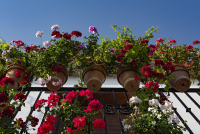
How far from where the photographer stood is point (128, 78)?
347 cm

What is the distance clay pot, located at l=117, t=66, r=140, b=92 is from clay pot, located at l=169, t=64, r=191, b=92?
691mm

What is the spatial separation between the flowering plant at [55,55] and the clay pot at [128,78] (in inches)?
35.6

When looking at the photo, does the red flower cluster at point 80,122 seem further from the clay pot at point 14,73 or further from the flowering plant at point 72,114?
the clay pot at point 14,73

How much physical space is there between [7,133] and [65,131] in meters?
0.77

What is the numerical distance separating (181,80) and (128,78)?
98cm

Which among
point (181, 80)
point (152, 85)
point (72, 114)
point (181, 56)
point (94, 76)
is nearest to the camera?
point (72, 114)

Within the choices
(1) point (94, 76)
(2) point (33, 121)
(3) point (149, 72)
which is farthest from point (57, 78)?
(3) point (149, 72)

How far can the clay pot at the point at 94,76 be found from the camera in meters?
3.39

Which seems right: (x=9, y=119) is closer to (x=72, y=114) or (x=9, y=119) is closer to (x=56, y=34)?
(x=72, y=114)

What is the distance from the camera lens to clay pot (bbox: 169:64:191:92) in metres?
3.64

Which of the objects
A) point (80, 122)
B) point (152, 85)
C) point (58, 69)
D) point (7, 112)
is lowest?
point (80, 122)

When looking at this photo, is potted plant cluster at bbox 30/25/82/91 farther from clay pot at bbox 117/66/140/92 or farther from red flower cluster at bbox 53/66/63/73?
clay pot at bbox 117/66/140/92

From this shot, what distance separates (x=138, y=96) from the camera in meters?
3.42

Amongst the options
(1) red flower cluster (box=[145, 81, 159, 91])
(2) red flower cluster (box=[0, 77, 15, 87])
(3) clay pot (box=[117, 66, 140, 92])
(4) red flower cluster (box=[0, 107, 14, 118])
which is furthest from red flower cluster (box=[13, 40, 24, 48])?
(1) red flower cluster (box=[145, 81, 159, 91])
